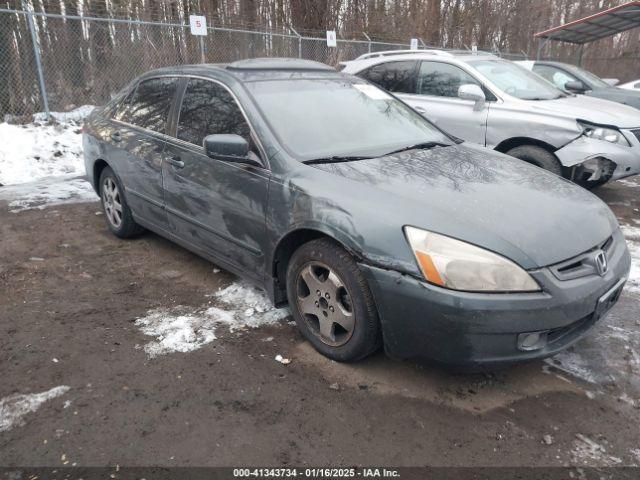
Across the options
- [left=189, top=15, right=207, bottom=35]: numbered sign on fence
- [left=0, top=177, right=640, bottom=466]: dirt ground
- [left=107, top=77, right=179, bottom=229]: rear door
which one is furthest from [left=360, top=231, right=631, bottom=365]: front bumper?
[left=189, top=15, right=207, bottom=35]: numbered sign on fence

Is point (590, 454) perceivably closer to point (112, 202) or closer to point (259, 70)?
Answer: point (259, 70)

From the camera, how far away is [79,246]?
15.6 feet

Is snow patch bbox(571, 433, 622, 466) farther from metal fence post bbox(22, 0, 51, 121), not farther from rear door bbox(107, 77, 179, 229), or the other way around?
metal fence post bbox(22, 0, 51, 121)

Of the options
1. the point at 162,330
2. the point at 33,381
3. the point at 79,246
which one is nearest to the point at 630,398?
the point at 162,330

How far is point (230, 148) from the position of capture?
3053 millimetres

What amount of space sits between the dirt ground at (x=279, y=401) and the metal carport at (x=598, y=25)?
521 inches

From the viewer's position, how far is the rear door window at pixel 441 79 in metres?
6.33

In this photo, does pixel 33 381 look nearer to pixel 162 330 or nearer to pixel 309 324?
pixel 162 330

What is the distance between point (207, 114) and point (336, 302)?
175 cm

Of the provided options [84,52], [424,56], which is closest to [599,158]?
[424,56]

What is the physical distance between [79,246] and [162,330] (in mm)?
1996

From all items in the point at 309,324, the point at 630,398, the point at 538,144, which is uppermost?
the point at 538,144

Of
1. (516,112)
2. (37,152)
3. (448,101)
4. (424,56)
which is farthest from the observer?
(37,152)

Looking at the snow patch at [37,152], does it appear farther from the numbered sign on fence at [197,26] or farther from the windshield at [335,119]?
the windshield at [335,119]
